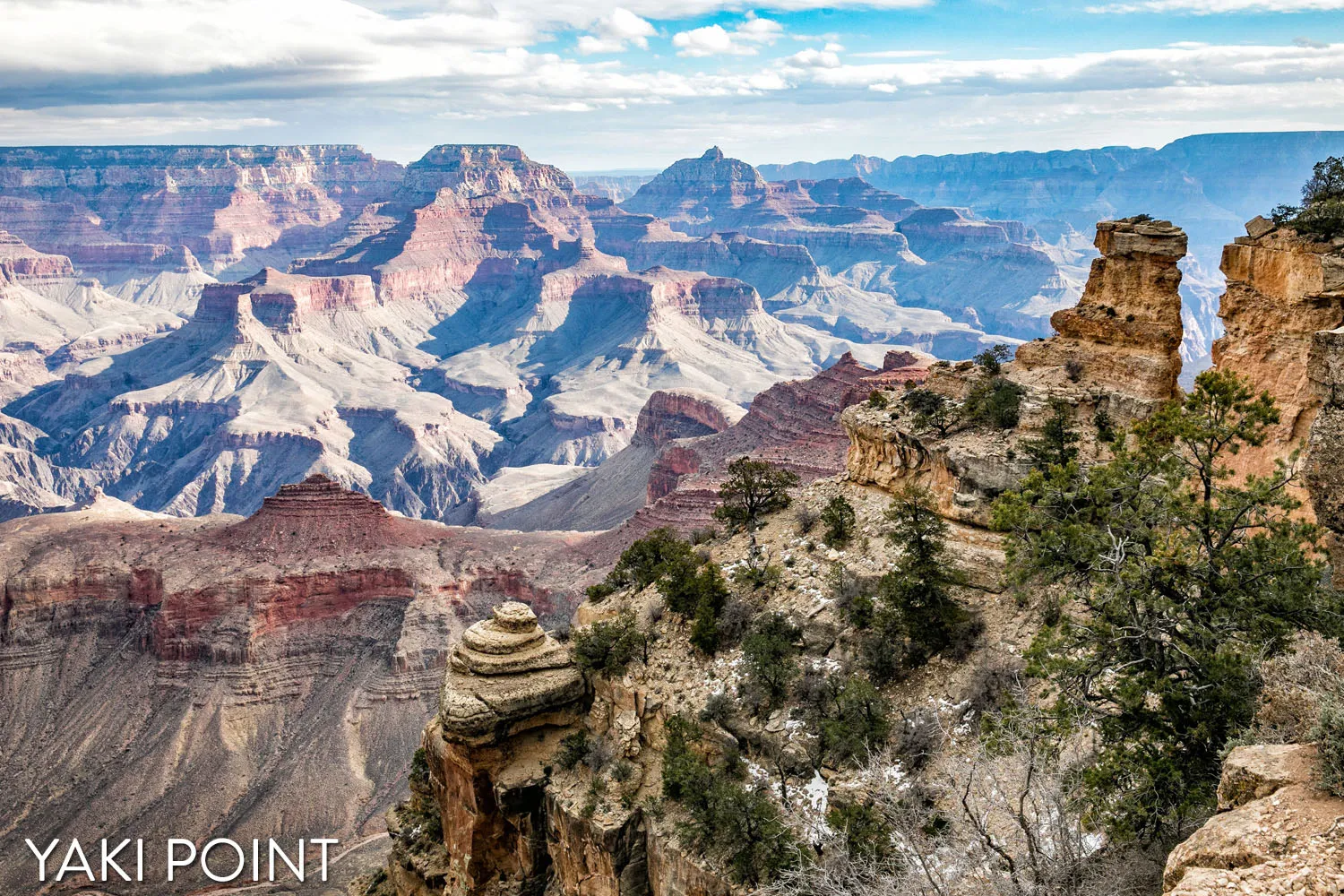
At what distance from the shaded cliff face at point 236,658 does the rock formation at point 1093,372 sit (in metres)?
35.9

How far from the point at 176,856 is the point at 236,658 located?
14139 mm

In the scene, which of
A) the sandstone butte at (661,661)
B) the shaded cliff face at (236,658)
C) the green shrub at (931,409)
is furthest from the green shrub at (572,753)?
the shaded cliff face at (236,658)

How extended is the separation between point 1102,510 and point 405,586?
176ft

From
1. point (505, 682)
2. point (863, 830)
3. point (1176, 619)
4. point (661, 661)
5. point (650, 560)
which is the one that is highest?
point (1176, 619)

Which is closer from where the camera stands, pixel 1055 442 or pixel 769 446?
pixel 1055 442

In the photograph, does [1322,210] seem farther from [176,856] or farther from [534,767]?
[176,856]

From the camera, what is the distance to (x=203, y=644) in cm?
5834

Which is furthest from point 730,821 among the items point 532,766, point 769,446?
point 769,446

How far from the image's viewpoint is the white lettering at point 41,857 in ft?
145

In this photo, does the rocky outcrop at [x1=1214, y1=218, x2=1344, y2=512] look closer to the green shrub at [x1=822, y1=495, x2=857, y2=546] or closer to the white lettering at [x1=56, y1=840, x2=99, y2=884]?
the green shrub at [x1=822, y1=495, x2=857, y2=546]

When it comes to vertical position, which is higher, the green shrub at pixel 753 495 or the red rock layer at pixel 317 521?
the green shrub at pixel 753 495

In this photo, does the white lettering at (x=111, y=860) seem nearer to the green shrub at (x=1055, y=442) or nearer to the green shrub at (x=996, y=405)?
the green shrub at (x=996, y=405)

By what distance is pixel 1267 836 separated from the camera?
9523 millimetres

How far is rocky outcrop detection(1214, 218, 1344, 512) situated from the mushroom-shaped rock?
15134 mm
